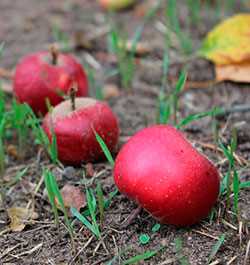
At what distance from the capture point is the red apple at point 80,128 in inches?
76.7

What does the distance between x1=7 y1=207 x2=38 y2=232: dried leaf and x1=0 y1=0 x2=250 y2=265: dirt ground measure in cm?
2

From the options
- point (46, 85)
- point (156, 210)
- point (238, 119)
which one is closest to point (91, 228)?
point (156, 210)

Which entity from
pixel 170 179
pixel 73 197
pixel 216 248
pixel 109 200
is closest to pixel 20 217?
pixel 73 197

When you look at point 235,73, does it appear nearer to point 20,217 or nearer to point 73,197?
point 73,197

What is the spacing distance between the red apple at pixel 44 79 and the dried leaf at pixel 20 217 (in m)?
0.55

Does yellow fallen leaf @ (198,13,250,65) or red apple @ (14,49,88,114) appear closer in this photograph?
red apple @ (14,49,88,114)

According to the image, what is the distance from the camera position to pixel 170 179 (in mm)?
1599

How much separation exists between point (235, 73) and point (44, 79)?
3.00 feet

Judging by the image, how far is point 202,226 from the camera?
5.57 ft

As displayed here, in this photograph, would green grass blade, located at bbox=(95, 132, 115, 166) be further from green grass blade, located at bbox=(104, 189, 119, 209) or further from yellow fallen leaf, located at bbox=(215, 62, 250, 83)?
yellow fallen leaf, located at bbox=(215, 62, 250, 83)

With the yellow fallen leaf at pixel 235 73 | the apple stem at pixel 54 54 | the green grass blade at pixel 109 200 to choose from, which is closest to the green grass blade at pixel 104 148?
the green grass blade at pixel 109 200

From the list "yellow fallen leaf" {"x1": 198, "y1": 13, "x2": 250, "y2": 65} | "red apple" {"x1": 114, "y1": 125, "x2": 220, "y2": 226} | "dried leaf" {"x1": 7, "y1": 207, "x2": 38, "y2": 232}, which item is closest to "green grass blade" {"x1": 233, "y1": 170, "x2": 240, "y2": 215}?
"red apple" {"x1": 114, "y1": 125, "x2": 220, "y2": 226}

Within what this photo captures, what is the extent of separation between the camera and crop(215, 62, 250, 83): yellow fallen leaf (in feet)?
8.36

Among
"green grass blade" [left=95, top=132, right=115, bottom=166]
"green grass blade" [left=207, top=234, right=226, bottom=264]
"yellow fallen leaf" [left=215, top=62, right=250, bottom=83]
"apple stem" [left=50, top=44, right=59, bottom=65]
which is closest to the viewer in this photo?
"green grass blade" [left=207, top=234, right=226, bottom=264]
